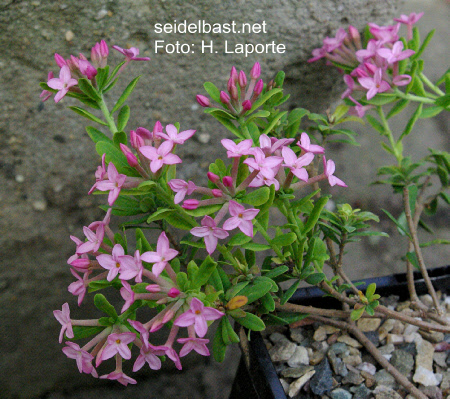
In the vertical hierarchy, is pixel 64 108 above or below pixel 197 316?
above

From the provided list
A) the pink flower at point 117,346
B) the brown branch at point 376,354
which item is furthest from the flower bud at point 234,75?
the brown branch at point 376,354

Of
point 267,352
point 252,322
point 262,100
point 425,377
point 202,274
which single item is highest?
point 262,100

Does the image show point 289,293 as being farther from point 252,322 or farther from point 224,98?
point 224,98

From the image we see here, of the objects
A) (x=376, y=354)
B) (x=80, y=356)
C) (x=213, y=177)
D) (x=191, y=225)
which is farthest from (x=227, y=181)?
(x=376, y=354)

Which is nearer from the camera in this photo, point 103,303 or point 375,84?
point 103,303

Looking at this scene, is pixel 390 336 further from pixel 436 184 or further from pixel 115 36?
pixel 115 36

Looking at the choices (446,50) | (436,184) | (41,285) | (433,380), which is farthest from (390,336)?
(446,50)

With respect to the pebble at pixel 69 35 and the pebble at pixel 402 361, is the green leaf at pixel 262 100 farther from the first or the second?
the pebble at pixel 402 361
